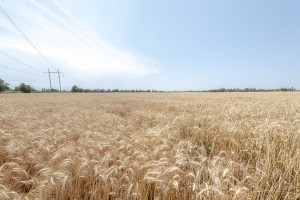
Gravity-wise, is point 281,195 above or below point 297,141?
below

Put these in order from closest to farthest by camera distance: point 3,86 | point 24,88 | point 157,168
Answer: point 157,168 < point 24,88 < point 3,86

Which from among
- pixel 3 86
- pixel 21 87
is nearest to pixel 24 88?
pixel 21 87

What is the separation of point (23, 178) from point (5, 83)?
491 feet

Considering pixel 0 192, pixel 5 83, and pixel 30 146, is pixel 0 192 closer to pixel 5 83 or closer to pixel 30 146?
pixel 30 146

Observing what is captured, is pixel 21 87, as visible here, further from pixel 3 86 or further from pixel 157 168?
pixel 157 168

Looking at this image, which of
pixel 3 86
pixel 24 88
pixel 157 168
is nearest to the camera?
pixel 157 168

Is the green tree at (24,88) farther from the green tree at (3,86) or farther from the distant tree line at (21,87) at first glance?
the green tree at (3,86)

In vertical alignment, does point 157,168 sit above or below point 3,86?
below

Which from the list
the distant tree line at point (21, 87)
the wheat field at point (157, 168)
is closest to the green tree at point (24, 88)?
the distant tree line at point (21, 87)

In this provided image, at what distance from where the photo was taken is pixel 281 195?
68.2 inches

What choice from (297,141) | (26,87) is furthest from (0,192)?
(26,87)

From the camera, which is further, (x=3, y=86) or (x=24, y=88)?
(x=3, y=86)

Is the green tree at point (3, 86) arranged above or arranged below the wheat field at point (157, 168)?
above

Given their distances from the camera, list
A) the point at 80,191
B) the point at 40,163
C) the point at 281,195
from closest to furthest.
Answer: the point at 281,195
the point at 80,191
the point at 40,163
